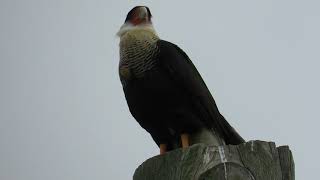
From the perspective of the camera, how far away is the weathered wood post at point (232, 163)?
2.27 meters

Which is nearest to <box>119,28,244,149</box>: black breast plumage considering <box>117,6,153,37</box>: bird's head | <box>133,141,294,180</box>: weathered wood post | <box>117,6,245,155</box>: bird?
<box>117,6,245,155</box>: bird

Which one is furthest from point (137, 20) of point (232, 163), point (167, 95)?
point (232, 163)

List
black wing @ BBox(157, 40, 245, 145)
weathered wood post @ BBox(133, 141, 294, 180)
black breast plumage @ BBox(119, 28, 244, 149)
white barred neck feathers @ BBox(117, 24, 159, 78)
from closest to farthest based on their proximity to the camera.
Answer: weathered wood post @ BBox(133, 141, 294, 180) → black wing @ BBox(157, 40, 245, 145) → black breast plumage @ BBox(119, 28, 244, 149) → white barred neck feathers @ BBox(117, 24, 159, 78)

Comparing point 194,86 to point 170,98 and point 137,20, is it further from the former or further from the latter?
point 137,20

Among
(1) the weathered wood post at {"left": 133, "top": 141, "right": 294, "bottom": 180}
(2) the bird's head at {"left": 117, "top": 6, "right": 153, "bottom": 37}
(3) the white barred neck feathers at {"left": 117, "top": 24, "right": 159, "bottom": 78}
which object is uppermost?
(2) the bird's head at {"left": 117, "top": 6, "right": 153, "bottom": 37}

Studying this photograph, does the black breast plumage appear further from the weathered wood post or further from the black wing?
the weathered wood post

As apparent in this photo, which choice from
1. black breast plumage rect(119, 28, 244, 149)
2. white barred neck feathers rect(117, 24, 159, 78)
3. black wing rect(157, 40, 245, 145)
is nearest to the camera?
black wing rect(157, 40, 245, 145)

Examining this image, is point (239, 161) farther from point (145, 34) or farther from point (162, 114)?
point (145, 34)

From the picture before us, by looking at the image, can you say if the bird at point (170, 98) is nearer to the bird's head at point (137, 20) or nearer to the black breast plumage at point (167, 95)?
the black breast plumage at point (167, 95)

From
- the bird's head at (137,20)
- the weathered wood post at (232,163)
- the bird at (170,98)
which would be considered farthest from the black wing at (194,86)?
the weathered wood post at (232,163)

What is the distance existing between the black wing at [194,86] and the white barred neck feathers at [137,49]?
0.27ft

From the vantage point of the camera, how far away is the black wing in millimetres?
3598

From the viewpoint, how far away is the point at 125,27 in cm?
439

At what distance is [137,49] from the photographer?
3982 millimetres
